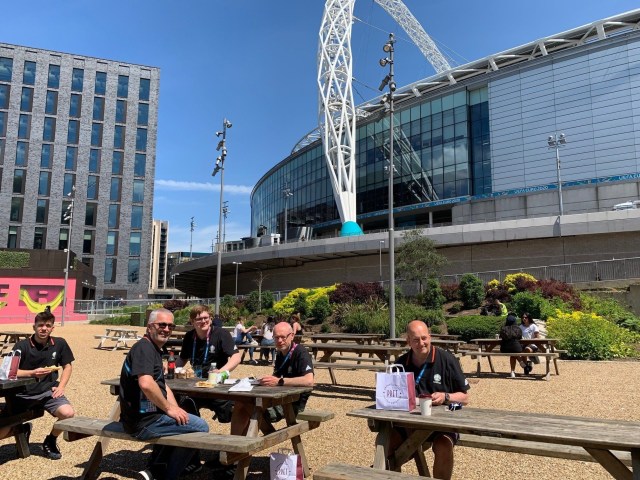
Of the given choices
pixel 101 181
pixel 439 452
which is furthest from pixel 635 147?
pixel 101 181

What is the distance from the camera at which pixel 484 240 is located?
121ft

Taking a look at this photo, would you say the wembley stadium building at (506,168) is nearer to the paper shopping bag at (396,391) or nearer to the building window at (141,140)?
the building window at (141,140)

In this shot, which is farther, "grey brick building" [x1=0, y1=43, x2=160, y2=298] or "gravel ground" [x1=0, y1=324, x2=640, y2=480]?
"grey brick building" [x1=0, y1=43, x2=160, y2=298]

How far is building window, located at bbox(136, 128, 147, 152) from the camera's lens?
223 ft

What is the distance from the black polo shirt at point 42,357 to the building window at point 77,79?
70.2m

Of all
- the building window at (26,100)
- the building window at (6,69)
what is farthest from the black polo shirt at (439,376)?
the building window at (6,69)

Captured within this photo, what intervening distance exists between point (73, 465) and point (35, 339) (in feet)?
5.15

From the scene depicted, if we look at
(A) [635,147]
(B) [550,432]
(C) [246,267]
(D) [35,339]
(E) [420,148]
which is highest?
(E) [420,148]

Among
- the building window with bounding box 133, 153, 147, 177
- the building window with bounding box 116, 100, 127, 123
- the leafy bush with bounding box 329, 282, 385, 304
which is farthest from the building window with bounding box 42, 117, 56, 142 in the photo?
the leafy bush with bounding box 329, 282, 385, 304

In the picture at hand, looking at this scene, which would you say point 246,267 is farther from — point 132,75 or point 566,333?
point 566,333

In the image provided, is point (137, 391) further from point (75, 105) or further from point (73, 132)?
point (75, 105)

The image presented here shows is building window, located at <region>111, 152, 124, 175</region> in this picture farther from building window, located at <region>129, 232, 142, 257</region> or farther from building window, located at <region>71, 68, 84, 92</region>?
building window, located at <region>71, 68, 84, 92</region>

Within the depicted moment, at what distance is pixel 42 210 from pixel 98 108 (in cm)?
1571

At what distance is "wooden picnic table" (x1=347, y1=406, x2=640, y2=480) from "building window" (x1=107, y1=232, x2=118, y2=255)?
66787mm
